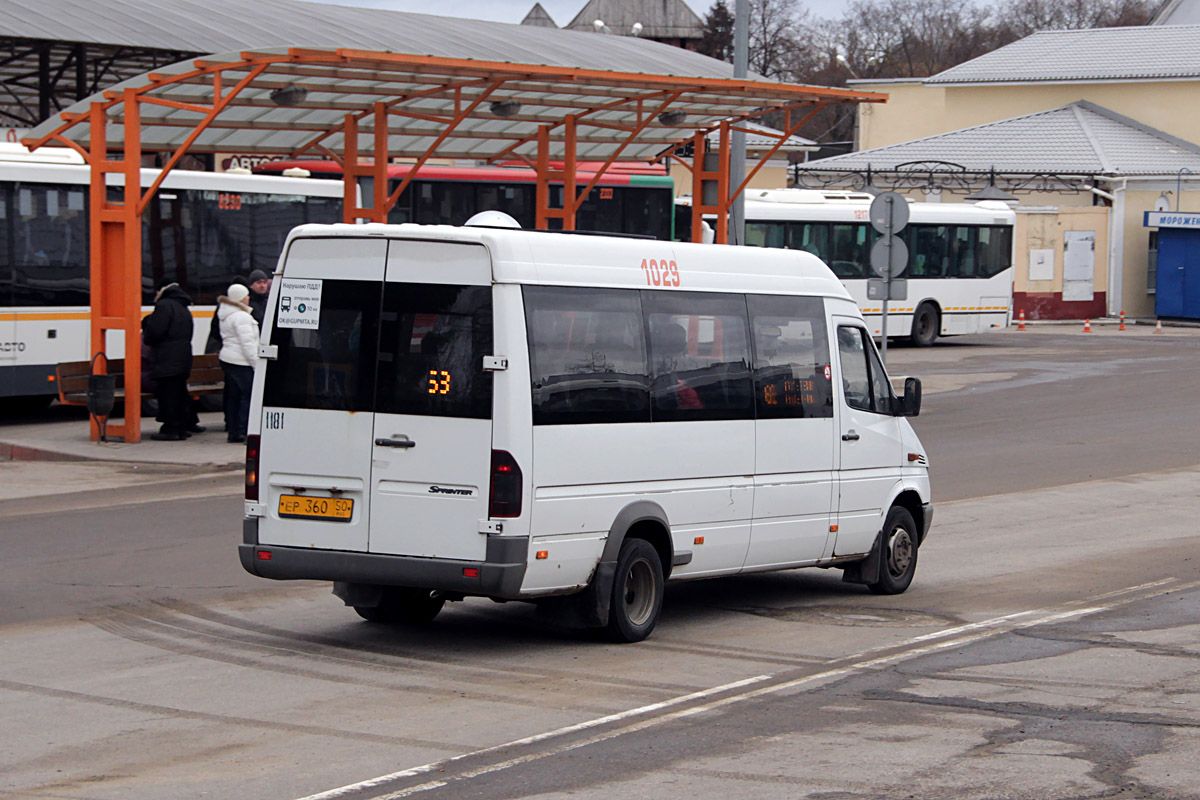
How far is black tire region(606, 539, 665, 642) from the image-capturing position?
8938 mm

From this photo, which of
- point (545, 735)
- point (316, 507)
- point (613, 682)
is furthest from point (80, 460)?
point (545, 735)

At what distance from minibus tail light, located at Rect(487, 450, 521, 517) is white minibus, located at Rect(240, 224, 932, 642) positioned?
0.01 meters

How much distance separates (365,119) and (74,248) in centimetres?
519

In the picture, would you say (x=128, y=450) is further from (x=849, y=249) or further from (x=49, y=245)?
(x=849, y=249)

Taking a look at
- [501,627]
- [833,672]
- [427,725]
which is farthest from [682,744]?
[501,627]

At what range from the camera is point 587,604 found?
889 centimetres

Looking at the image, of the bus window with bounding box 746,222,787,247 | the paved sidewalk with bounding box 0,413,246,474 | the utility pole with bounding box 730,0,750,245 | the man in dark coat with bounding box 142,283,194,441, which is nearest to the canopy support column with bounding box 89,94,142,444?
the man in dark coat with bounding box 142,283,194,441

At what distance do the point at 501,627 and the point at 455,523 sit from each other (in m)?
1.43

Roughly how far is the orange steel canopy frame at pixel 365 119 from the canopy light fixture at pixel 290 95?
0.02m

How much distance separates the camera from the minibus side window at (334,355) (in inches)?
343

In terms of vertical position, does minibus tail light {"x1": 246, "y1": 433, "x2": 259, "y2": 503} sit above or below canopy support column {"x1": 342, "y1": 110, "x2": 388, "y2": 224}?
below

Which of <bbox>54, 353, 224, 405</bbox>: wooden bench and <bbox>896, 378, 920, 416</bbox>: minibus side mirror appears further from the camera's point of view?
<bbox>54, 353, 224, 405</bbox>: wooden bench

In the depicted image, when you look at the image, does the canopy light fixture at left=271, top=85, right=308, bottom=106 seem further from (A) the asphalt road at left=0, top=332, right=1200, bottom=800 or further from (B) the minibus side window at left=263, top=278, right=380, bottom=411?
(B) the minibus side window at left=263, top=278, right=380, bottom=411

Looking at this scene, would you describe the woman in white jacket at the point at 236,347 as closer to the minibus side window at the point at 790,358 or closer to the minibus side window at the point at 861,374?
the minibus side window at the point at 861,374
